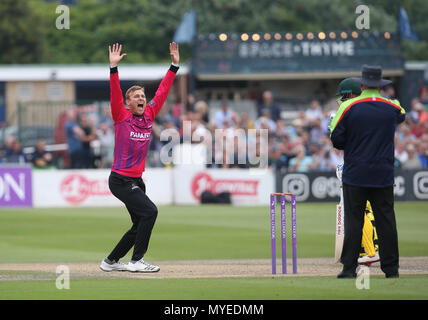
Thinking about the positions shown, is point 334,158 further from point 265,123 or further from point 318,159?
point 265,123

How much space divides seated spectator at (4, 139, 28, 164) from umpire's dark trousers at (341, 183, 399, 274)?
17.5m

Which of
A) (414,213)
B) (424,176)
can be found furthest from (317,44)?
(414,213)

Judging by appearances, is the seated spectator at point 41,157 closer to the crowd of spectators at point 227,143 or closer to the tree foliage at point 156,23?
the crowd of spectators at point 227,143

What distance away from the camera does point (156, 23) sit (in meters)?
57.2

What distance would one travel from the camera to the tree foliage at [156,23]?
54562mm

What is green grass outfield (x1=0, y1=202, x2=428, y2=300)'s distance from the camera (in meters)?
8.97

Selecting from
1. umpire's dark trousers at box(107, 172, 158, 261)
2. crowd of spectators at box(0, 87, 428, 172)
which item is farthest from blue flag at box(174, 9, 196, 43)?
umpire's dark trousers at box(107, 172, 158, 261)

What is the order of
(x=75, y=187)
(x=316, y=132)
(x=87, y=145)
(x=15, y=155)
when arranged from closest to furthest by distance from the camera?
(x=75, y=187) < (x=87, y=145) < (x=15, y=155) < (x=316, y=132)

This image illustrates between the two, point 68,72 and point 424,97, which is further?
point 68,72

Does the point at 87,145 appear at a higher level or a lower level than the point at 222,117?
lower

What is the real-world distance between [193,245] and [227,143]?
9.00m

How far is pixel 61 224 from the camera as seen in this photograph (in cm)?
1962

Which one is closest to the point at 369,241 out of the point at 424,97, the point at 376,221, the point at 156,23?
the point at 376,221

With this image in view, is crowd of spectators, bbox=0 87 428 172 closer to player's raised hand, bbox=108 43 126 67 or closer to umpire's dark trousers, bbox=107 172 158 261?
umpire's dark trousers, bbox=107 172 158 261
